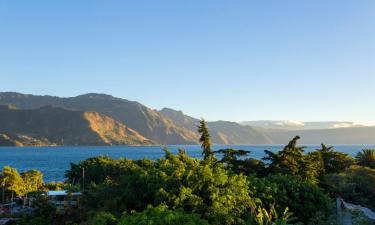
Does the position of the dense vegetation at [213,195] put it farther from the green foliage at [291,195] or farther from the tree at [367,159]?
the tree at [367,159]

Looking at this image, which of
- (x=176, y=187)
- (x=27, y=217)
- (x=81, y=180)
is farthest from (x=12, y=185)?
(x=176, y=187)

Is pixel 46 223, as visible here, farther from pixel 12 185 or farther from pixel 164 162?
pixel 12 185

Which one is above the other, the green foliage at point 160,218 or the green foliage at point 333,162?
the green foliage at point 333,162

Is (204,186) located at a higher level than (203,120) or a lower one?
lower

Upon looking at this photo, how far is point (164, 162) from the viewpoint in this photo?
4481 centimetres

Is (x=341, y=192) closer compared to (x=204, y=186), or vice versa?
Result: (x=204, y=186)

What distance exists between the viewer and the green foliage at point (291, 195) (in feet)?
159

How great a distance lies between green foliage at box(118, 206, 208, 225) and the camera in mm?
32469

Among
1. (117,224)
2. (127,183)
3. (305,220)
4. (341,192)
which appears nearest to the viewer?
(117,224)

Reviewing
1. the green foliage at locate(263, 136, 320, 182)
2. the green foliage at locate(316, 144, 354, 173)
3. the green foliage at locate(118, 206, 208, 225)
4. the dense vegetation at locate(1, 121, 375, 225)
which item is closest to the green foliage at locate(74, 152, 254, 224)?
the dense vegetation at locate(1, 121, 375, 225)

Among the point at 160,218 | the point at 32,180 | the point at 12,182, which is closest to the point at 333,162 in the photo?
the point at 12,182

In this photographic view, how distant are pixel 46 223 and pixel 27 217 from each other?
3988mm

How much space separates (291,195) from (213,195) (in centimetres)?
1478

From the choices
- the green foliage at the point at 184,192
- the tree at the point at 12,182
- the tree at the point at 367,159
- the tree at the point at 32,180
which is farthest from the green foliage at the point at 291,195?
the tree at the point at 32,180
